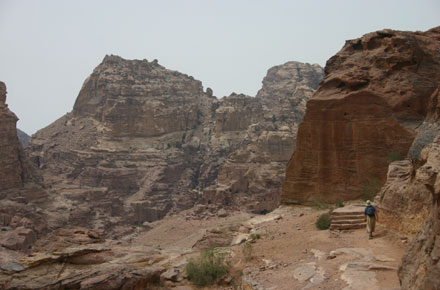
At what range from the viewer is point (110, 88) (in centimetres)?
7531

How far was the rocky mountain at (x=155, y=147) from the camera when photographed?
5159 cm

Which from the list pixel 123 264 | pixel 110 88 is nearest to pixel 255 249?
pixel 123 264

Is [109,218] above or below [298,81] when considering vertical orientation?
below

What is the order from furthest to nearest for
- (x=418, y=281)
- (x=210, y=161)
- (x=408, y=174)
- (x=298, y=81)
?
(x=298, y=81), (x=210, y=161), (x=408, y=174), (x=418, y=281)

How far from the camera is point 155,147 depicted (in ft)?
235

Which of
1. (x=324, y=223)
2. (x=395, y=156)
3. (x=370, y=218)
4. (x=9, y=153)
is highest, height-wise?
(x=9, y=153)

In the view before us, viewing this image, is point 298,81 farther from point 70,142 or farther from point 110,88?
point 70,142

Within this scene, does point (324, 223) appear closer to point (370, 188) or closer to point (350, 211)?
point (350, 211)

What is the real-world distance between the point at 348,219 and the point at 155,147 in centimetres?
5999

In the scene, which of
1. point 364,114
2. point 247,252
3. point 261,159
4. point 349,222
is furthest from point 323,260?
point 261,159

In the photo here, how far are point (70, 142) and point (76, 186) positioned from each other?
1533cm

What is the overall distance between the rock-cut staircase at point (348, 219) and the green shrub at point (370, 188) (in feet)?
8.11

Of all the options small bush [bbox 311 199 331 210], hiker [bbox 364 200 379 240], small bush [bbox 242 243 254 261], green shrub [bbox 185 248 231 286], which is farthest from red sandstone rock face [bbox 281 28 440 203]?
green shrub [bbox 185 248 231 286]

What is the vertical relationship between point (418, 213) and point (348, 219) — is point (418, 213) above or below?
above
